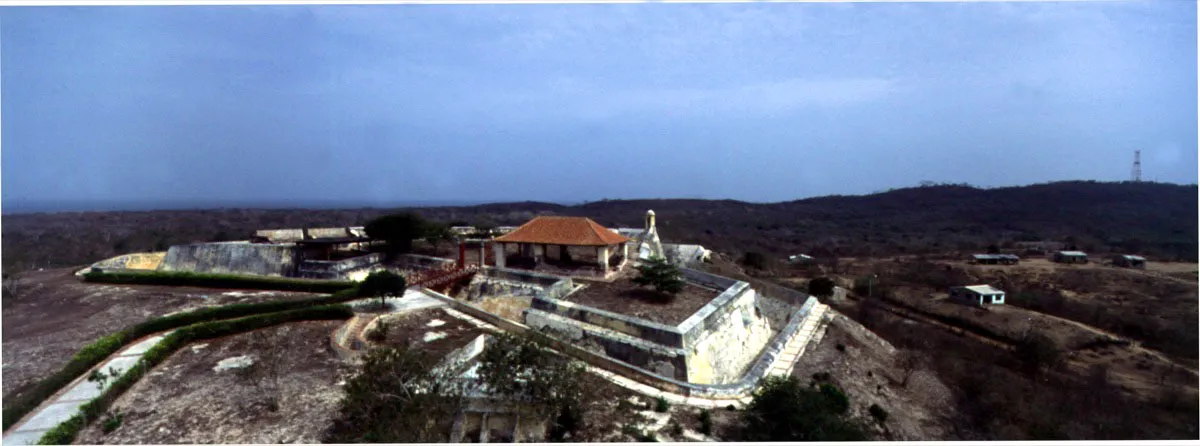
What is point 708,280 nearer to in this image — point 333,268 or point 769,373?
point 769,373

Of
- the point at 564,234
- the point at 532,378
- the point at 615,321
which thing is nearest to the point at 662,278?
the point at 615,321

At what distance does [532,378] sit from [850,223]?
75.1 meters

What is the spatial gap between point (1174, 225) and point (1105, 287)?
39.3 meters

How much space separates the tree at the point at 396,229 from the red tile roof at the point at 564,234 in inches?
261

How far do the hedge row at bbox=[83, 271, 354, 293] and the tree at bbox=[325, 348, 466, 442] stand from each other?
12834 millimetres

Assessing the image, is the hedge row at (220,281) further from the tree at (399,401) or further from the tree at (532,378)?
the tree at (532,378)

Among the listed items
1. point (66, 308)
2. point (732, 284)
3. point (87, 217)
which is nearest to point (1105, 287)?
point (732, 284)

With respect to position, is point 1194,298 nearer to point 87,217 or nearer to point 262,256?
point 262,256

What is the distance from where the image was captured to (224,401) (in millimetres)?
10672

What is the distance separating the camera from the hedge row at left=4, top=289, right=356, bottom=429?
33.4 ft

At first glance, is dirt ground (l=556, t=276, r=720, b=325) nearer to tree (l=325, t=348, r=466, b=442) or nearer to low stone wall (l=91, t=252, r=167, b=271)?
tree (l=325, t=348, r=466, b=442)

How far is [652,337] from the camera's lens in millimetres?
14312

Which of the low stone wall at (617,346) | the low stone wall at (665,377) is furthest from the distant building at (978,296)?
the low stone wall at (617,346)

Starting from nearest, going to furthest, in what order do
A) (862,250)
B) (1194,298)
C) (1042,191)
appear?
(1194,298), (862,250), (1042,191)
